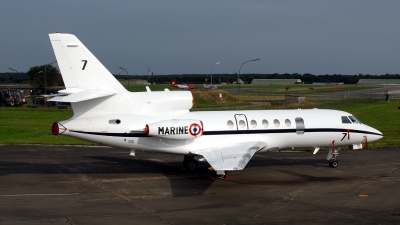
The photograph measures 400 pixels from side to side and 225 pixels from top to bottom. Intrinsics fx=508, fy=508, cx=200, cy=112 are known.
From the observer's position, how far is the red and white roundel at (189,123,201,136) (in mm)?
22250

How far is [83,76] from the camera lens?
21.4 metres

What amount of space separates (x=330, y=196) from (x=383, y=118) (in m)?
35.6

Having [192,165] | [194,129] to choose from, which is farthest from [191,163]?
[194,129]

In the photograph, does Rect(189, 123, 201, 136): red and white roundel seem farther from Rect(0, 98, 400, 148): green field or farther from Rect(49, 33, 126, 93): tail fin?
Rect(0, 98, 400, 148): green field

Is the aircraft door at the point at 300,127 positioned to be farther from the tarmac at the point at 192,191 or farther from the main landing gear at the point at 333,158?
the main landing gear at the point at 333,158

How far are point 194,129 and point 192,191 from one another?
3.20 meters

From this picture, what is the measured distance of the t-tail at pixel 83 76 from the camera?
21.3 metres

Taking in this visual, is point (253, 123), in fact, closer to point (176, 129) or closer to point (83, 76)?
point (176, 129)

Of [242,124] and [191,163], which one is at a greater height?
[242,124]

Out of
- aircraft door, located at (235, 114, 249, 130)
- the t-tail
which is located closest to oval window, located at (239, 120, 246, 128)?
aircraft door, located at (235, 114, 249, 130)

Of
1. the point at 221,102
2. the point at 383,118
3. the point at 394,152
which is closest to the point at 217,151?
the point at 394,152

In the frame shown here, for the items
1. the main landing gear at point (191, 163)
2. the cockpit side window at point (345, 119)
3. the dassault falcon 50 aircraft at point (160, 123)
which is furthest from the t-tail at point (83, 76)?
the cockpit side window at point (345, 119)

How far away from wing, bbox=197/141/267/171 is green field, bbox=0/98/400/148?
1417cm

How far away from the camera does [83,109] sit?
21.8 m
